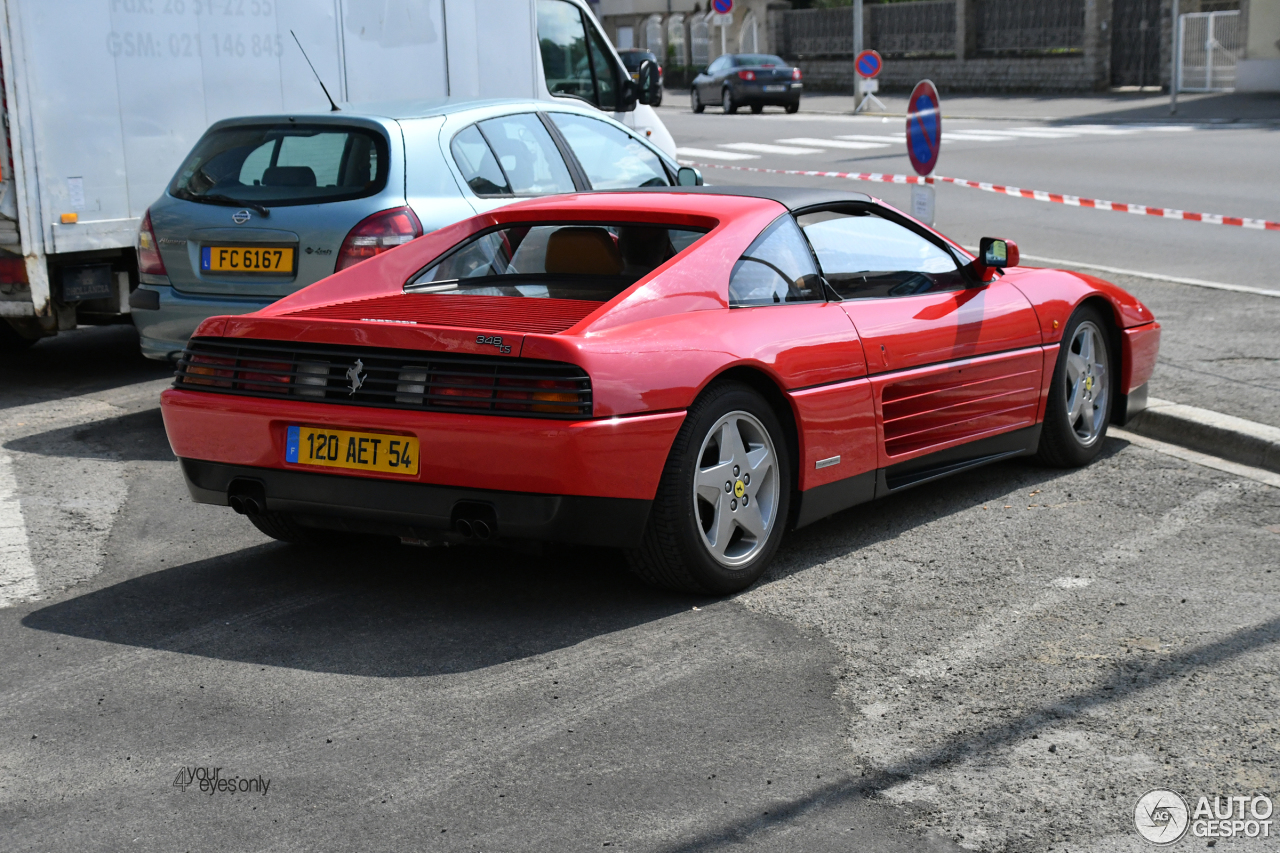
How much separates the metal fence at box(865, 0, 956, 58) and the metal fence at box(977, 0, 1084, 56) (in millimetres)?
1235

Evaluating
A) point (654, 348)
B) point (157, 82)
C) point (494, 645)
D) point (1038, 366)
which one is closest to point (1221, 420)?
point (1038, 366)

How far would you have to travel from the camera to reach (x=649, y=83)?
13.7 meters

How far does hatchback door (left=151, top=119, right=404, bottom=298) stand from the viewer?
24.0 ft

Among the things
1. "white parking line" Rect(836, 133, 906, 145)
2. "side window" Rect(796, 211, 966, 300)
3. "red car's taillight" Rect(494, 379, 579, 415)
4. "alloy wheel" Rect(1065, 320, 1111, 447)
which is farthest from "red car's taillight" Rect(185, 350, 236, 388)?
"white parking line" Rect(836, 133, 906, 145)

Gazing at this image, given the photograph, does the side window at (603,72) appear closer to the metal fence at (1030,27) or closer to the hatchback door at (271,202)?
the hatchback door at (271,202)

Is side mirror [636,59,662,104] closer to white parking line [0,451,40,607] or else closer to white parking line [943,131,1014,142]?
white parking line [0,451,40,607]

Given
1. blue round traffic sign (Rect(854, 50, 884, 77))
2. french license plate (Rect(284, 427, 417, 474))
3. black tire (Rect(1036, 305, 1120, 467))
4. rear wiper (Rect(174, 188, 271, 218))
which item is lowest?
black tire (Rect(1036, 305, 1120, 467))

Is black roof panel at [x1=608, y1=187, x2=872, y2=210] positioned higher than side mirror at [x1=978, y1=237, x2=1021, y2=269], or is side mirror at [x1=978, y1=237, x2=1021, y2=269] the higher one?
black roof panel at [x1=608, y1=187, x2=872, y2=210]

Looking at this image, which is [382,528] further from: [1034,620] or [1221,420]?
[1221,420]

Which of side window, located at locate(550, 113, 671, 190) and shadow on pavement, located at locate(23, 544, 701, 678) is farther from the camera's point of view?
side window, located at locate(550, 113, 671, 190)

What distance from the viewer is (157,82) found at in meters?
9.20

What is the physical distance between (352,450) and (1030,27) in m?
41.6

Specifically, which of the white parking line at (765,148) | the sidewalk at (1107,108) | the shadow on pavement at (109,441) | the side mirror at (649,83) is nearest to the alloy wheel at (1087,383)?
the shadow on pavement at (109,441)

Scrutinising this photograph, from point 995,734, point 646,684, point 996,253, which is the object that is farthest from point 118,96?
point 995,734
